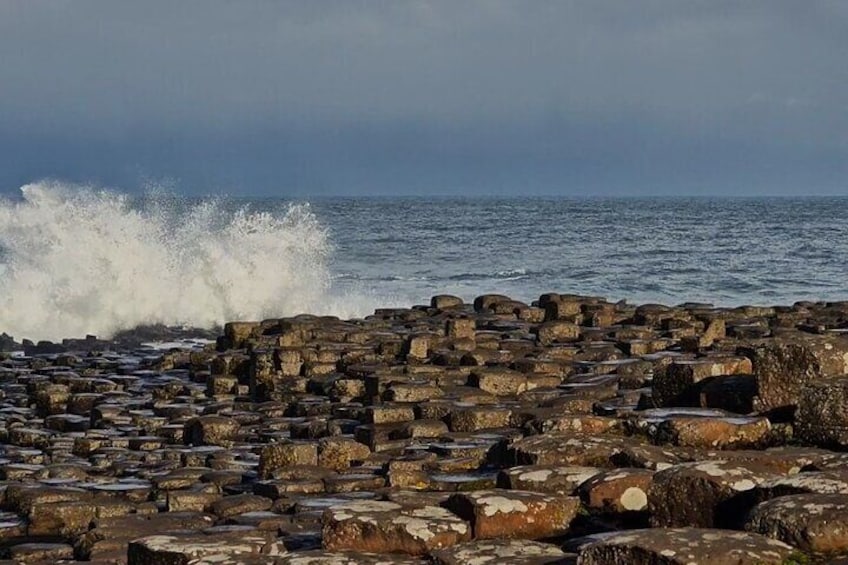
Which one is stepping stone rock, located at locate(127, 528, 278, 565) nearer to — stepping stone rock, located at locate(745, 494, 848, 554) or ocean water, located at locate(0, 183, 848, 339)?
stepping stone rock, located at locate(745, 494, 848, 554)

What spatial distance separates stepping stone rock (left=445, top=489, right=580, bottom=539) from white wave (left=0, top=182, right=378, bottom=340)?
25.9 metres

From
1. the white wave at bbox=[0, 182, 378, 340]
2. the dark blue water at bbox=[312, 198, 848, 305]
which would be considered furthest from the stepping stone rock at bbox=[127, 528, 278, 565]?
the dark blue water at bbox=[312, 198, 848, 305]

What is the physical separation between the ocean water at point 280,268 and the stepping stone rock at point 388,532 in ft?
86.7

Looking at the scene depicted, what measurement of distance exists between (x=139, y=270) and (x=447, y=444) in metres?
23.5

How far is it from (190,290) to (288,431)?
67.0ft

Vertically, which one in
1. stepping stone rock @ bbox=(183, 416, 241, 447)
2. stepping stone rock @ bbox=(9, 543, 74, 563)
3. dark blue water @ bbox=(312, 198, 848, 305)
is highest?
stepping stone rock @ bbox=(9, 543, 74, 563)

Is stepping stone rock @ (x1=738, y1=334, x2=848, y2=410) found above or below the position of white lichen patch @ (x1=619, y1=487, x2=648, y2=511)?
above

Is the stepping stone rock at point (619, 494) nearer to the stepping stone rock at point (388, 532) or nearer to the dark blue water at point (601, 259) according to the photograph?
the stepping stone rock at point (388, 532)

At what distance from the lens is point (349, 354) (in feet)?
61.8

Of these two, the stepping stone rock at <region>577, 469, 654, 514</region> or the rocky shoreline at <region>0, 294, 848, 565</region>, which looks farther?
the stepping stone rock at <region>577, 469, 654, 514</region>

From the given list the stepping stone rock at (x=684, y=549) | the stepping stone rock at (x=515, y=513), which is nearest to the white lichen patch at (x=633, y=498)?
the stepping stone rock at (x=515, y=513)

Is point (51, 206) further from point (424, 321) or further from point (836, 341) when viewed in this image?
point (836, 341)

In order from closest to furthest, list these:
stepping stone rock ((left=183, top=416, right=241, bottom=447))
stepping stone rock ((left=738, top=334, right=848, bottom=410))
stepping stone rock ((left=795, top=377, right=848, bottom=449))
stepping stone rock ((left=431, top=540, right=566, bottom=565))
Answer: stepping stone rock ((left=431, top=540, right=566, bottom=565)) → stepping stone rock ((left=795, top=377, right=848, bottom=449)) → stepping stone rock ((left=738, top=334, right=848, bottom=410)) → stepping stone rock ((left=183, top=416, right=241, bottom=447))

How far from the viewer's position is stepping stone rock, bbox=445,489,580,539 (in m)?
7.12
